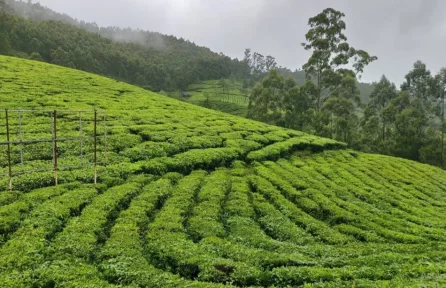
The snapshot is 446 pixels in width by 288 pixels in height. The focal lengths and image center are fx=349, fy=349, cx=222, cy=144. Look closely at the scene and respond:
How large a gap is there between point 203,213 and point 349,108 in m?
45.8

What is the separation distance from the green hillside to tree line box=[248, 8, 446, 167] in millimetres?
26522

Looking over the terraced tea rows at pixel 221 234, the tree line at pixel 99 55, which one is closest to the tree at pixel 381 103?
the terraced tea rows at pixel 221 234

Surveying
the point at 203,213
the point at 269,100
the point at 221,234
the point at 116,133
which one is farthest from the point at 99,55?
the point at 221,234

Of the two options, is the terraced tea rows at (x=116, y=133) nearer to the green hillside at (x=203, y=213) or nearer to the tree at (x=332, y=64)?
the green hillside at (x=203, y=213)

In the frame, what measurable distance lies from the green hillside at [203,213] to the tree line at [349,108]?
26522 millimetres

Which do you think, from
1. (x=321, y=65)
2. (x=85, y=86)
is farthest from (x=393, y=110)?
(x=85, y=86)

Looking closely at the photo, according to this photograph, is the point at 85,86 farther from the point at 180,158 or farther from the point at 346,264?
the point at 346,264

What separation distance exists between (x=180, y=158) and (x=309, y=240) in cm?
973

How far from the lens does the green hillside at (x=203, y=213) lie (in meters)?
10.6

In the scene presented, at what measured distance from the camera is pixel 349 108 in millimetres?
55000

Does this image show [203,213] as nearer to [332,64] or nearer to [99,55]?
[332,64]

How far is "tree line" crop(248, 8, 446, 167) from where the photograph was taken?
54812 millimetres

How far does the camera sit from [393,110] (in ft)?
191

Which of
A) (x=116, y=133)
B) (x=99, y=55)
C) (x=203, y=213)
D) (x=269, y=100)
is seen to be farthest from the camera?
(x=99, y=55)
